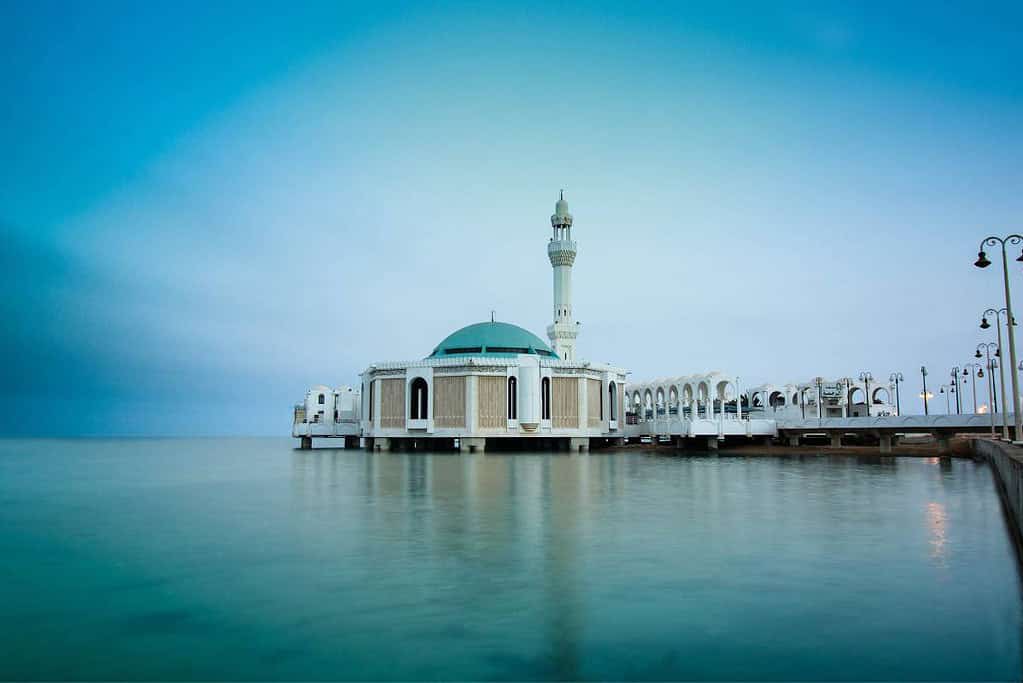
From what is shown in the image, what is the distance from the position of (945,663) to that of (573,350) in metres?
69.8

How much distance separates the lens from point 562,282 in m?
76.1

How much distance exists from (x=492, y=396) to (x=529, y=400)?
9.93 ft

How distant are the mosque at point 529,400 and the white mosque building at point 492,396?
83 millimetres

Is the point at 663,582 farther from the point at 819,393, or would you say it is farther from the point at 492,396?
the point at 819,393

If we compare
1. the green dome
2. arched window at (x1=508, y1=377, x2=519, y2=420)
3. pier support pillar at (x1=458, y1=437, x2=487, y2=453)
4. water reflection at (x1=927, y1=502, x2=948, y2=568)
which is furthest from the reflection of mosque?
the green dome

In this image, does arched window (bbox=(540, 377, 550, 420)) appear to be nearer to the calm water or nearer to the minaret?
the minaret

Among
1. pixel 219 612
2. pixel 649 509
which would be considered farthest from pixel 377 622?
pixel 649 509

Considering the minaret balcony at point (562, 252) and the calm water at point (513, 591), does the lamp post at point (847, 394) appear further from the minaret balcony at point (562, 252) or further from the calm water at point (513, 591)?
the calm water at point (513, 591)

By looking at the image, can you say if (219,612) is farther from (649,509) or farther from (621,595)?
(649,509)

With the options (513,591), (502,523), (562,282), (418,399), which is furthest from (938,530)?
(562,282)

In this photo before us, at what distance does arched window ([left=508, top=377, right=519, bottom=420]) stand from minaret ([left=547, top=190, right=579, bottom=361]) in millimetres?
13142

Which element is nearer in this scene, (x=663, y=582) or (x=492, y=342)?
(x=663, y=582)

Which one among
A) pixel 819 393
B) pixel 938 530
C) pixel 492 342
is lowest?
pixel 938 530

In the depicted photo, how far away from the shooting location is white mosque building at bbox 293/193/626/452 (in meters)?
62.5
